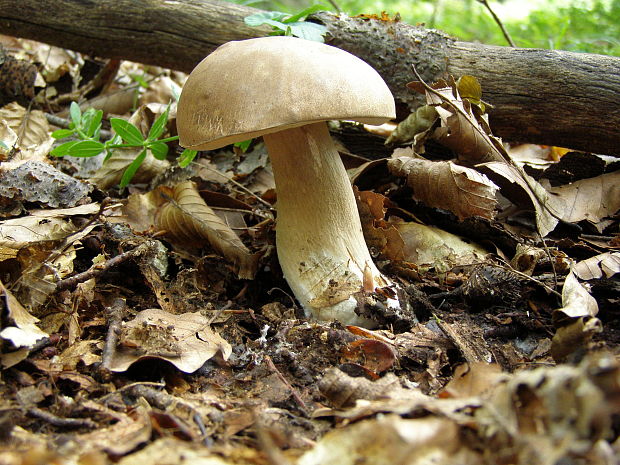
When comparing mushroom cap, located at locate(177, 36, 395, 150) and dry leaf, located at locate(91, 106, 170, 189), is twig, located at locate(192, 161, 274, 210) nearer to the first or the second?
dry leaf, located at locate(91, 106, 170, 189)

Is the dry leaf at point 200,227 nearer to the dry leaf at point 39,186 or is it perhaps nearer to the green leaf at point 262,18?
the dry leaf at point 39,186

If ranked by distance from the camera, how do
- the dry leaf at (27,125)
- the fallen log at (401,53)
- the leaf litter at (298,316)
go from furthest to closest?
the dry leaf at (27,125), the fallen log at (401,53), the leaf litter at (298,316)

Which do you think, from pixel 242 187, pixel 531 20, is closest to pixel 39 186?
pixel 242 187

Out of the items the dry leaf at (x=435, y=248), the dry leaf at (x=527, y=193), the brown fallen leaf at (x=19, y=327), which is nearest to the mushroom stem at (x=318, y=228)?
the dry leaf at (x=435, y=248)

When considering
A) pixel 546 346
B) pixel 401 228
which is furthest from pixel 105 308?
pixel 546 346

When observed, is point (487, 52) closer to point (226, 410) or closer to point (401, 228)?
point (401, 228)

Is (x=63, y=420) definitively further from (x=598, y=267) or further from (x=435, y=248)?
(x=598, y=267)
